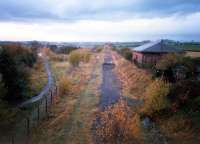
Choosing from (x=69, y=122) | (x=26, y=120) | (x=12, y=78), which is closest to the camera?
(x=69, y=122)

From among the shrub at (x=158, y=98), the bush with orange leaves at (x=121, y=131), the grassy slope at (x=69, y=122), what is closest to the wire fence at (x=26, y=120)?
the grassy slope at (x=69, y=122)

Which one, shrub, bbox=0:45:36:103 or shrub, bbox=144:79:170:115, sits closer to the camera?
shrub, bbox=144:79:170:115

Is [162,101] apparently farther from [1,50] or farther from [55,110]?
[1,50]

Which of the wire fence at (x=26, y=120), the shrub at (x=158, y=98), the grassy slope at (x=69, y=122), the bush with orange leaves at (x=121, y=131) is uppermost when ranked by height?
the shrub at (x=158, y=98)

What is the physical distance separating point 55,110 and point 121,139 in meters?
8.87

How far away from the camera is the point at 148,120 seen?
17.7 meters

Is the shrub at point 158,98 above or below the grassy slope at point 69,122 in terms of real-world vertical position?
above

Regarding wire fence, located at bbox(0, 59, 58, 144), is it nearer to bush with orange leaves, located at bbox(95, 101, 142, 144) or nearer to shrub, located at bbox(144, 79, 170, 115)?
bush with orange leaves, located at bbox(95, 101, 142, 144)

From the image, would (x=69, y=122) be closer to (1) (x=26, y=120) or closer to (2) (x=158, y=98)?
(1) (x=26, y=120)

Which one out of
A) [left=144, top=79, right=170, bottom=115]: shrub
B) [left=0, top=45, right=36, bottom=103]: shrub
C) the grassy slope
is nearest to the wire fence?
the grassy slope

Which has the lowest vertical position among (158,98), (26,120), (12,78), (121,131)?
(26,120)

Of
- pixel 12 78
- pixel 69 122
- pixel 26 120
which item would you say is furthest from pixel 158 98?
pixel 12 78

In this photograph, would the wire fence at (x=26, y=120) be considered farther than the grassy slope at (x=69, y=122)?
Yes

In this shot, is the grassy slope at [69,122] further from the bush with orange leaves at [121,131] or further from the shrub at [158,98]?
the shrub at [158,98]
